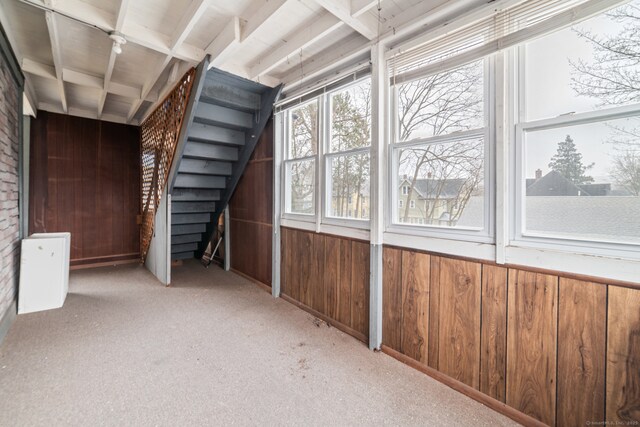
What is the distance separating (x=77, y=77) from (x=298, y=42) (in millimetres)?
2831

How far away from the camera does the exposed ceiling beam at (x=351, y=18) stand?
192 centimetres

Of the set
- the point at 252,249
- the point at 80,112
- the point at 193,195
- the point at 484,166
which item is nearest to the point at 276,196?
the point at 252,249

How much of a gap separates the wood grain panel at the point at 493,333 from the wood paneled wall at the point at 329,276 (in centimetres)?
89

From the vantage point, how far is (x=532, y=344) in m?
1.55

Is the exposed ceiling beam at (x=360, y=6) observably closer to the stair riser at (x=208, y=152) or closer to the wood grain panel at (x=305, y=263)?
the wood grain panel at (x=305, y=263)

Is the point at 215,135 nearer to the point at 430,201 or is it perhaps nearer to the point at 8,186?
the point at 8,186

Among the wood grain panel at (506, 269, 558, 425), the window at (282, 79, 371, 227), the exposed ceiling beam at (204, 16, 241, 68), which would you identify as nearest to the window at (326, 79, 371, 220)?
the window at (282, 79, 371, 227)

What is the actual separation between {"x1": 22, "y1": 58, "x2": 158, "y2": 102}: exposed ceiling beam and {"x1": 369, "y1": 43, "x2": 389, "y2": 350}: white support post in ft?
10.8

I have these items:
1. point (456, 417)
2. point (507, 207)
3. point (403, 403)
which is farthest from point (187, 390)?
point (507, 207)

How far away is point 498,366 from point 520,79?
167 centimetres

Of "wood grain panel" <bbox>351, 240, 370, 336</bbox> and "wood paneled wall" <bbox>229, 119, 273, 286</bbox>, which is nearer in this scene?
"wood grain panel" <bbox>351, 240, 370, 336</bbox>

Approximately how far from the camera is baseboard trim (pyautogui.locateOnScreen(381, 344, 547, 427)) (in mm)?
1582

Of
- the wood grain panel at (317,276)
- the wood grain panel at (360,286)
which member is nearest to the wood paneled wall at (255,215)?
the wood grain panel at (317,276)

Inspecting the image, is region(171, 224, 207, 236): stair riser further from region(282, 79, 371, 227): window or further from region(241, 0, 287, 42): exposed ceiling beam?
region(241, 0, 287, 42): exposed ceiling beam
